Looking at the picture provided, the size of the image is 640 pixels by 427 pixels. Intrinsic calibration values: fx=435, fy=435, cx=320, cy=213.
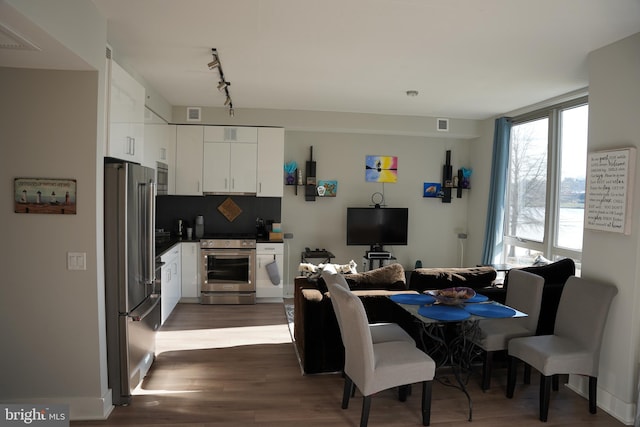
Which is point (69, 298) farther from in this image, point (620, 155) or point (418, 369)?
point (620, 155)

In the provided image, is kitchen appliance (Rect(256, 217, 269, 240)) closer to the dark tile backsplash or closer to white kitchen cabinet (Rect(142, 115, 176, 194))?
the dark tile backsplash

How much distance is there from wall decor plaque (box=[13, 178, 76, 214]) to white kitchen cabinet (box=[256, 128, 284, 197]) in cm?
365

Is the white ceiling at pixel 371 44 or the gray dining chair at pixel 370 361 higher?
the white ceiling at pixel 371 44

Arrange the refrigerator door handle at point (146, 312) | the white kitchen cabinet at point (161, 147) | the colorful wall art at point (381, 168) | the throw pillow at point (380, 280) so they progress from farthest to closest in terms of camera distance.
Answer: the colorful wall art at point (381, 168) → the white kitchen cabinet at point (161, 147) → the throw pillow at point (380, 280) → the refrigerator door handle at point (146, 312)

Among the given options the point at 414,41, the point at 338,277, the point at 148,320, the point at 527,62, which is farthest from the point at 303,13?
the point at 148,320

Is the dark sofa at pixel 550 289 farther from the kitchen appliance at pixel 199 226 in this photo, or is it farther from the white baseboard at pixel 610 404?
the kitchen appliance at pixel 199 226

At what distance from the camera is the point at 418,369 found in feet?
9.90

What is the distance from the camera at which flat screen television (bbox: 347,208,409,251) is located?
684 centimetres

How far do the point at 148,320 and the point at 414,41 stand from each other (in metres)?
3.23

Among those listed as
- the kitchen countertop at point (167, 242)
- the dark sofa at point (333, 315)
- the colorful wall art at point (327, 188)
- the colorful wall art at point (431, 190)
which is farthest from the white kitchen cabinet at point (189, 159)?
the colorful wall art at point (431, 190)

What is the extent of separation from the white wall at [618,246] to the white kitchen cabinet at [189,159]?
193 inches

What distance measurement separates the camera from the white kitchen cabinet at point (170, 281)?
17.0 feet

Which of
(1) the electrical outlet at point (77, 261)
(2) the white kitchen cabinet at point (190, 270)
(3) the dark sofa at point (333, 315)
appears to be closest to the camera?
(1) the electrical outlet at point (77, 261)

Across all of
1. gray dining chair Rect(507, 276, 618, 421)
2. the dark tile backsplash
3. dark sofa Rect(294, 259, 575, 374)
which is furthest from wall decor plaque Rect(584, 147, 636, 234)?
the dark tile backsplash
